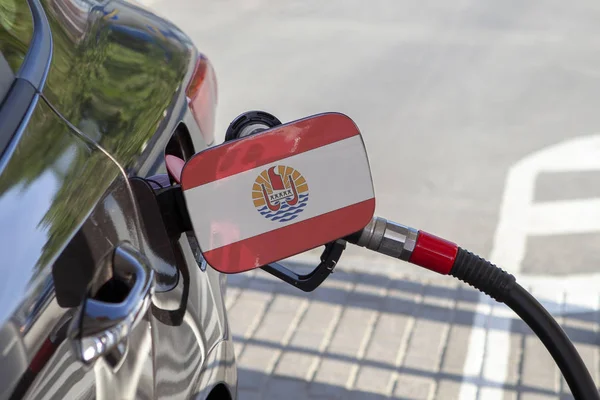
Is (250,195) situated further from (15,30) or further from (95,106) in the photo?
(15,30)

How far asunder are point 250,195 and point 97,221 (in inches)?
10.5

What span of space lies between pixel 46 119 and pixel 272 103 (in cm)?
531

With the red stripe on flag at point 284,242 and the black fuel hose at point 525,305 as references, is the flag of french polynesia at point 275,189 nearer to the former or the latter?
the red stripe on flag at point 284,242

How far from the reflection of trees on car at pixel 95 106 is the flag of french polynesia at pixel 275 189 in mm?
208

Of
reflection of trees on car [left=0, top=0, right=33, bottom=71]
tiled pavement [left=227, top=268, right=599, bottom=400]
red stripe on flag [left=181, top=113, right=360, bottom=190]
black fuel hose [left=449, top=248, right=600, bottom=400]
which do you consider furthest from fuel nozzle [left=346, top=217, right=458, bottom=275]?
tiled pavement [left=227, top=268, right=599, bottom=400]

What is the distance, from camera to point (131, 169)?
5.26ft

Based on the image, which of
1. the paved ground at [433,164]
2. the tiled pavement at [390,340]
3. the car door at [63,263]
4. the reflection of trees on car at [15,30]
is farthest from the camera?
the paved ground at [433,164]

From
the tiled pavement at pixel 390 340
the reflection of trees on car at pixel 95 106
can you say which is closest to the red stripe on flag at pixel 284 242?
the reflection of trees on car at pixel 95 106

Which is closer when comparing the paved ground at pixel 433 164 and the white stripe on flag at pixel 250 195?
the white stripe on flag at pixel 250 195

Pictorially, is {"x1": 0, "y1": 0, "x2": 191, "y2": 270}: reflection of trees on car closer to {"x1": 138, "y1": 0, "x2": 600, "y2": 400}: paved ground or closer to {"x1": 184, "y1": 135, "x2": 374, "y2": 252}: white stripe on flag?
{"x1": 184, "y1": 135, "x2": 374, "y2": 252}: white stripe on flag

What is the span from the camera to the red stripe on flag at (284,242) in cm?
139

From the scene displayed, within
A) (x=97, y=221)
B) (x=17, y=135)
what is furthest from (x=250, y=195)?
(x=17, y=135)

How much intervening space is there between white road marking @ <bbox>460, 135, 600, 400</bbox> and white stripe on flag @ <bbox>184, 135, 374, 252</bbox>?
8.10 feet

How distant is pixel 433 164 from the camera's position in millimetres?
5699
